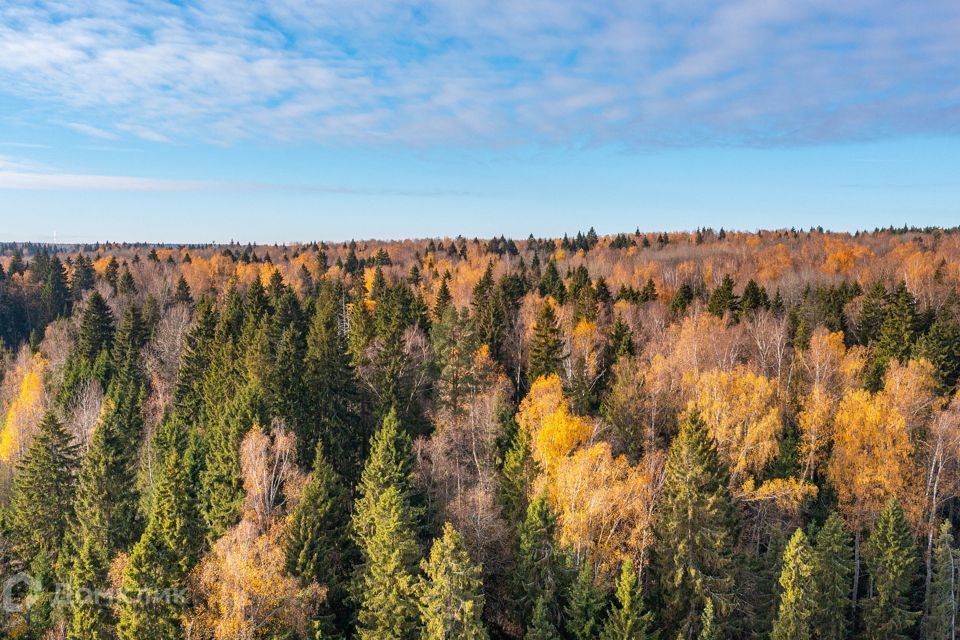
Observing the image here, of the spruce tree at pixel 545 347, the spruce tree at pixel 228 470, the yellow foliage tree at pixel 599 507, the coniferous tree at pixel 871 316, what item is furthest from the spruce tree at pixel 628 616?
the coniferous tree at pixel 871 316

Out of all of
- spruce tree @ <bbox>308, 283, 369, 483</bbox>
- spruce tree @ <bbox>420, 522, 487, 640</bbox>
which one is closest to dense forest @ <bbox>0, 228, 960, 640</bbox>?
spruce tree @ <bbox>420, 522, 487, 640</bbox>

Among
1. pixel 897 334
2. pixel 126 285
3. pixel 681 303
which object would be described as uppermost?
pixel 126 285

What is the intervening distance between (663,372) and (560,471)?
18.0 metres

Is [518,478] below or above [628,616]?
above

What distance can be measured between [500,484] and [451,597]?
13.1 m

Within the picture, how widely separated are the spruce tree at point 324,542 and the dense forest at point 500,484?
0.59 feet

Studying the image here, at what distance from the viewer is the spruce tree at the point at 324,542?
30.8 metres

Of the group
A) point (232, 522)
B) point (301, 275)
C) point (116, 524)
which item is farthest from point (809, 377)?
point (301, 275)

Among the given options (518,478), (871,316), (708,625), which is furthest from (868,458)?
(871,316)

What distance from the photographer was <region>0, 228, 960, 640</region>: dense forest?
97.0 feet

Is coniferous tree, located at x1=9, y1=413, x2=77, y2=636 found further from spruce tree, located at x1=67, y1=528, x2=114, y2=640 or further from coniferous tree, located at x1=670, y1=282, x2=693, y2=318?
coniferous tree, located at x1=670, y1=282, x2=693, y2=318

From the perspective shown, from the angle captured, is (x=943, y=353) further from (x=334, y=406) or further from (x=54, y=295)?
(x=54, y=295)

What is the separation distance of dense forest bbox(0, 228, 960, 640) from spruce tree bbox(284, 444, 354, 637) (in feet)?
0.59

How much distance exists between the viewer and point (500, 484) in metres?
39.6
